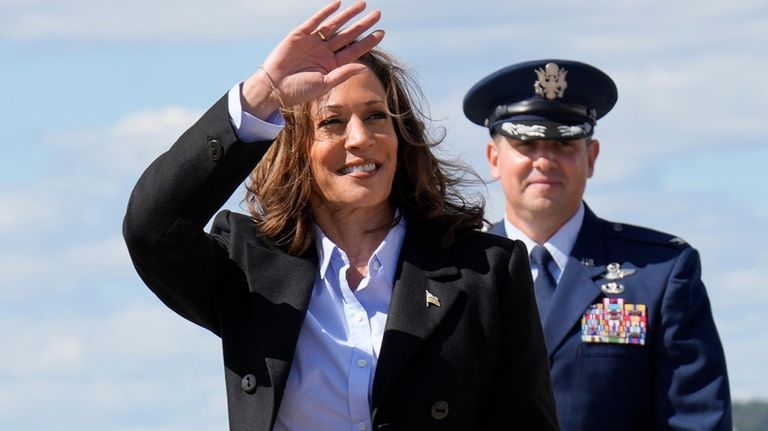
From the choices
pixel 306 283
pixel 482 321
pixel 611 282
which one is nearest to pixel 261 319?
pixel 306 283

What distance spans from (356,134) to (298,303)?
527 millimetres

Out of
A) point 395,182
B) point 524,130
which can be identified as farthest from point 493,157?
point 395,182

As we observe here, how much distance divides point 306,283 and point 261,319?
173 mm

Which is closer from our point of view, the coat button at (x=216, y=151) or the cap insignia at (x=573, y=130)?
the coat button at (x=216, y=151)

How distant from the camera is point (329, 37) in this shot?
635cm

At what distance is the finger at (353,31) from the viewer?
6266mm

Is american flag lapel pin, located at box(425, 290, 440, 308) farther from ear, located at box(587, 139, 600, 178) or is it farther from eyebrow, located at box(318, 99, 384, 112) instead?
ear, located at box(587, 139, 600, 178)

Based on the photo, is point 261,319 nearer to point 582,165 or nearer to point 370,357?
point 370,357

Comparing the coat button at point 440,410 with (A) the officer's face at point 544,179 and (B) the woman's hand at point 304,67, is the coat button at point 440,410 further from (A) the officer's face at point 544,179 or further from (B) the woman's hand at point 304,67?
(A) the officer's face at point 544,179

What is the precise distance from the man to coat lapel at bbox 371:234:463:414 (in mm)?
2575

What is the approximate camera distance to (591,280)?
9578 millimetres

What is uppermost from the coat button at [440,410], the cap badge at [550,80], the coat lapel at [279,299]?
the cap badge at [550,80]

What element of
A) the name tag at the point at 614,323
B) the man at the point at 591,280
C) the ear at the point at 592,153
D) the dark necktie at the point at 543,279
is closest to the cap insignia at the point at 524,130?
the man at the point at 591,280

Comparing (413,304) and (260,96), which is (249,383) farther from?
(260,96)
